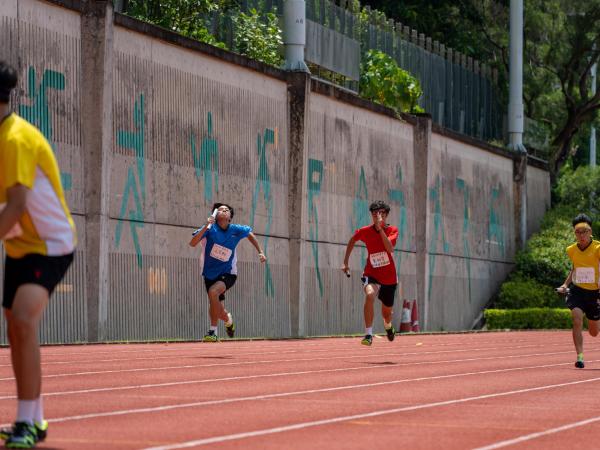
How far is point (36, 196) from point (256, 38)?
24053mm

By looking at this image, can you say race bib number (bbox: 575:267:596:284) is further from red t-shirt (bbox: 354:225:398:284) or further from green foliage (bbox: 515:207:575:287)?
green foliage (bbox: 515:207:575:287)

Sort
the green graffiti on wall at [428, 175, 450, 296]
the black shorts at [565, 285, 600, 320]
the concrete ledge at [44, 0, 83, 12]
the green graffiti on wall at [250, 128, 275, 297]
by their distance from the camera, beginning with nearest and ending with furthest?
the black shorts at [565, 285, 600, 320] → the concrete ledge at [44, 0, 83, 12] → the green graffiti on wall at [250, 128, 275, 297] → the green graffiti on wall at [428, 175, 450, 296]

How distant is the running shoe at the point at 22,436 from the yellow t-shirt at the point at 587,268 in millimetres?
11728

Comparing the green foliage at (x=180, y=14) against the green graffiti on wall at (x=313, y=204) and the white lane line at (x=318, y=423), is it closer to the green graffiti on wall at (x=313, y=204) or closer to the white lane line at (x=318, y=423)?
the green graffiti on wall at (x=313, y=204)

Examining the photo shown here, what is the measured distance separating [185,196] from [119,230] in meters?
2.39

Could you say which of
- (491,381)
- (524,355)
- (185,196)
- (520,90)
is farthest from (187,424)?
(520,90)

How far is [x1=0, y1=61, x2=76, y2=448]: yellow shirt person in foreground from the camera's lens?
→ 25.8ft

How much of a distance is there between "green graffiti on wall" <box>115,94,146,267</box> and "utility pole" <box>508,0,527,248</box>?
24104 millimetres

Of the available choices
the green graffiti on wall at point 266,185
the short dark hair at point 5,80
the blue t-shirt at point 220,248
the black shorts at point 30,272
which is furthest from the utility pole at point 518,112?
the black shorts at point 30,272

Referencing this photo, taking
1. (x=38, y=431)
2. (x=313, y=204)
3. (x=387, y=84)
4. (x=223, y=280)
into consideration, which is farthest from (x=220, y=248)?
(x=387, y=84)

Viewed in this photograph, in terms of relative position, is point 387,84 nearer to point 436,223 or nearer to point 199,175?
point 436,223

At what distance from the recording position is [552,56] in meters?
51.3

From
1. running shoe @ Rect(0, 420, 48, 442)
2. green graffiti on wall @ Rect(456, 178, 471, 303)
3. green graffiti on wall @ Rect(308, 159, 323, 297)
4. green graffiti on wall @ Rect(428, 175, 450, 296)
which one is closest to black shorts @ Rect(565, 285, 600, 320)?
running shoe @ Rect(0, 420, 48, 442)

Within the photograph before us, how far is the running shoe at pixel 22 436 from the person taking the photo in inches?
310
